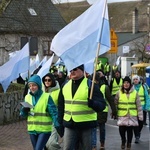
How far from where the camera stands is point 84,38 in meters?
7.38

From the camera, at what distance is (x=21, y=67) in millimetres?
11281

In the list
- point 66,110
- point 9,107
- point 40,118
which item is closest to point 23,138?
point 9,107

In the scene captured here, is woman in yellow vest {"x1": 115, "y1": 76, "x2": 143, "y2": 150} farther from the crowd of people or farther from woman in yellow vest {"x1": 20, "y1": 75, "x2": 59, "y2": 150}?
woman in yellow vest {"x1": 20, "y1": 75, "x2": 59, "y2": 150}

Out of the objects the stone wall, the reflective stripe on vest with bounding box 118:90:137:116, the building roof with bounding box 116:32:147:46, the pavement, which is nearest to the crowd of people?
the reflective stripe on vest with bounding box 118:90:137:116

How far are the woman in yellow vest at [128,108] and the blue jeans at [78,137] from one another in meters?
3.39

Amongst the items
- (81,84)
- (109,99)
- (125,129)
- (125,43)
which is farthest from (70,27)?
(125,43)

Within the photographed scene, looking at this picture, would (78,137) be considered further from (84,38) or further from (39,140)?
(84,38)

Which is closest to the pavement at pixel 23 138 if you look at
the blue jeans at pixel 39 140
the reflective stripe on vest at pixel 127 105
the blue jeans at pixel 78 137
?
the reflective stripe on vest at pixel 127 105

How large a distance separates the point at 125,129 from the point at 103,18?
3446 millimetres

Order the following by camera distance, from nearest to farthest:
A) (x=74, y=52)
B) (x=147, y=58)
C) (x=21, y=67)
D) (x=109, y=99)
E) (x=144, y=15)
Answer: (x=74, y=52) → (x=109, y=99) → (x=21, y=67) → (x=147, y=58) → (x=144, y=15)

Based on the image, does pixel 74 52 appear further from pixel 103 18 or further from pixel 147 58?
pixel 147 58

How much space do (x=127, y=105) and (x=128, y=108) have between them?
0.22 feet

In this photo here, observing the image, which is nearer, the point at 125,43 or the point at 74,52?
the point at 74,52

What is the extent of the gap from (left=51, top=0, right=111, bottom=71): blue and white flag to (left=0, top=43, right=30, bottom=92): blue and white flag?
335 cm
